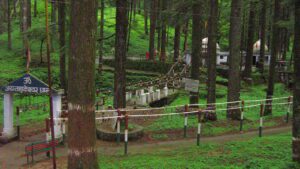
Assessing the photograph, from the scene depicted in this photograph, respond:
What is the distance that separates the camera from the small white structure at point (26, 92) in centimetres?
1188

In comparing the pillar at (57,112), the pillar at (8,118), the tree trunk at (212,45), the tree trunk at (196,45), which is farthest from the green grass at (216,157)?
the tree trunk at (196,45)

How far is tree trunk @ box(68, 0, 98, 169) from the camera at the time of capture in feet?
18.4

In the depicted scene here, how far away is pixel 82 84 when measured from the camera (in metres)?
5.73

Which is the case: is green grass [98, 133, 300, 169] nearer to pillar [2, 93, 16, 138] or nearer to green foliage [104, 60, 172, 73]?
pillar [2, 93, 16, 138]

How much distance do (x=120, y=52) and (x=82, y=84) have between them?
7311 mm

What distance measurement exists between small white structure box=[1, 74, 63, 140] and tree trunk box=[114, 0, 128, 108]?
2.24m

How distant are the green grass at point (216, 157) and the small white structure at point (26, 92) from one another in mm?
2844

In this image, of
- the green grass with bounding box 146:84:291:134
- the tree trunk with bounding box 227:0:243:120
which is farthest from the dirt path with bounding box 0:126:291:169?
the tree trunk with bounding box 227:0:243:120

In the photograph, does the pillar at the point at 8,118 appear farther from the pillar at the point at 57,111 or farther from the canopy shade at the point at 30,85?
the pillar at the point at 57,111

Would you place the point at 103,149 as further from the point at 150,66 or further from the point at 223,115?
the point at 150,66

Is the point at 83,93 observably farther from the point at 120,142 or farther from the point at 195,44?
the point at 195,44

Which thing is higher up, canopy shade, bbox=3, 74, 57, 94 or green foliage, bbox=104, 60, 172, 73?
green foliage, bbox=104, 60, 172, 73

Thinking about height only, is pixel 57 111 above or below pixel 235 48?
below

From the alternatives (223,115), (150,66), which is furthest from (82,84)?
(150,66)
